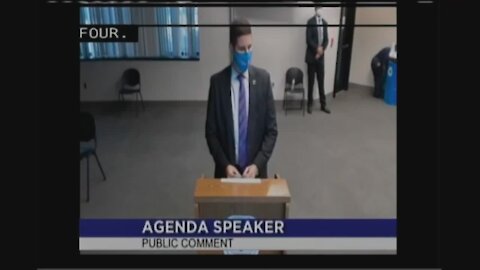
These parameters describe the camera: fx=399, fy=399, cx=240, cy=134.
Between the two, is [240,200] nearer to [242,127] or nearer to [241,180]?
[241,180]

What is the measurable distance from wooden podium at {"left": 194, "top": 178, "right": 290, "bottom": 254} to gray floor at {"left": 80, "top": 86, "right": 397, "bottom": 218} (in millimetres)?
231

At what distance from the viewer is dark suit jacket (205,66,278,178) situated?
52.5 inches

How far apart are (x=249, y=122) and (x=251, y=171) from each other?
21 centimetres

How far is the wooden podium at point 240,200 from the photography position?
1026 mm

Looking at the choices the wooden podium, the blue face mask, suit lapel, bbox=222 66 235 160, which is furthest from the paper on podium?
the blue face mask

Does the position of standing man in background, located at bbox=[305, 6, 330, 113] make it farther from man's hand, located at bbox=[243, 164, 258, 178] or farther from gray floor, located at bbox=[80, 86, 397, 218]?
man's hand, located at bbox=[243, 164, 258, 178]

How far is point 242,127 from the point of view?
150 centimetres

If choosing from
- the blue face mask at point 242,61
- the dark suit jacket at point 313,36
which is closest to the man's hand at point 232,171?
the blue face mask at point 242,61

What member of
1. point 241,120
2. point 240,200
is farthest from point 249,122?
point 240,200

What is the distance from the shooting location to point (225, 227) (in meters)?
0.93

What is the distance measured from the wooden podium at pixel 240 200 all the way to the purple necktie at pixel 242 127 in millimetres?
258
